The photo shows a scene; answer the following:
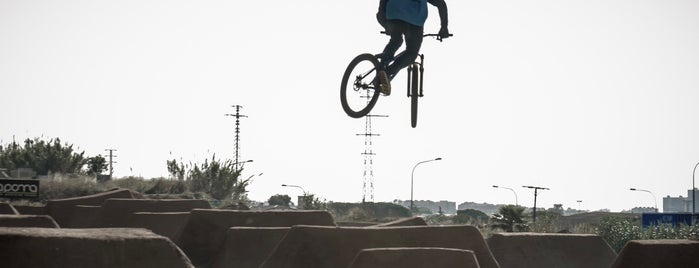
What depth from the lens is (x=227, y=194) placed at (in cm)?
8331

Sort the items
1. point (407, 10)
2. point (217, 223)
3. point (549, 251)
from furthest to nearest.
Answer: point (217, 223), point (549, 251), point (407, 10)

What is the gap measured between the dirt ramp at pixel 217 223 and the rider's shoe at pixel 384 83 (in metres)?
12.8

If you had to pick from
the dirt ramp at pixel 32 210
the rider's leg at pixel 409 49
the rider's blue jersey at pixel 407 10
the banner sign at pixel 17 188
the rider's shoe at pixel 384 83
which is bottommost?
the dirt ramp at pixel 32 210

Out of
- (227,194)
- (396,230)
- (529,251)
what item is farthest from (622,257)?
(227,194)

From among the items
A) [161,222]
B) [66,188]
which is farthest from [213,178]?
[161,222]

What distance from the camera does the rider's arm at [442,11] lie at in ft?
61.0

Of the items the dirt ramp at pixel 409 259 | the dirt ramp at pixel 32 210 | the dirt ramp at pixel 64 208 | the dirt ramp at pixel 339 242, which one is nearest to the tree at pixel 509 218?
the dirt ramp at pixel 64 208

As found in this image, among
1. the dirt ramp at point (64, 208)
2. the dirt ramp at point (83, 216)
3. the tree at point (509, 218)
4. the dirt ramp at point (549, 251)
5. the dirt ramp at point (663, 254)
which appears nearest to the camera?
the dirt ramp at point (663, 254)

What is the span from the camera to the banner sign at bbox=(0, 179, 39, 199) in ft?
193

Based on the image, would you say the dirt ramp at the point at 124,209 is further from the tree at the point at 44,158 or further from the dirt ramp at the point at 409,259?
the tree at the point at 44,158

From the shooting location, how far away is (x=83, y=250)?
42.8 ft

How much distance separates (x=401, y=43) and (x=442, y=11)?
87 centimetres

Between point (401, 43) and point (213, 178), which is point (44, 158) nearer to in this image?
point (213, 178)

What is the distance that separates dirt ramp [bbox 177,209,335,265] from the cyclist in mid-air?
1284 centimetres
